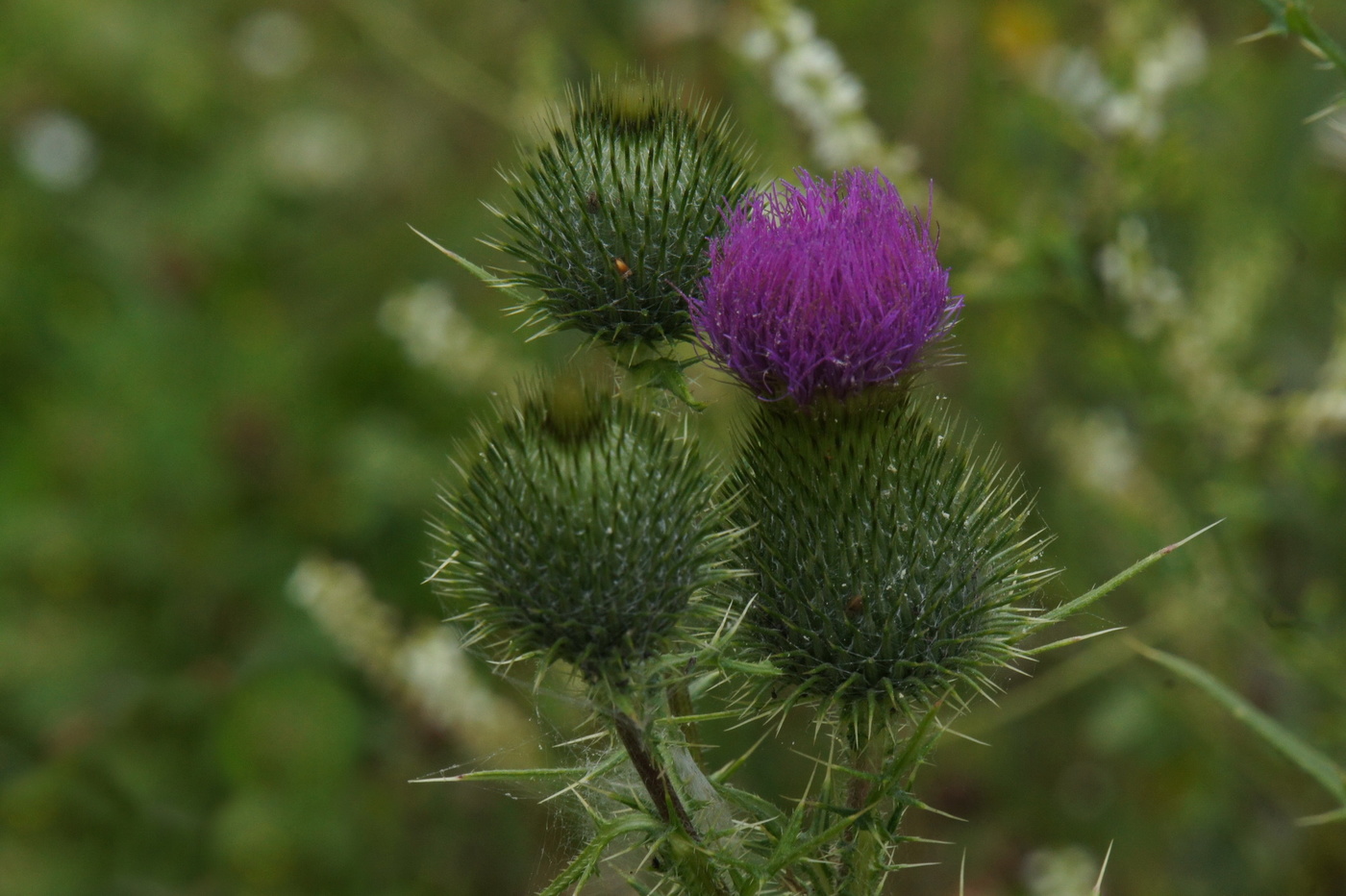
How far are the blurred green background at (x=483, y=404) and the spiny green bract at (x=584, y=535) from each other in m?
0.63

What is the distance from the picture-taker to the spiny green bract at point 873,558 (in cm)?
231

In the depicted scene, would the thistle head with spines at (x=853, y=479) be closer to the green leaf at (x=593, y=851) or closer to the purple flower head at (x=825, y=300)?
the purple flower head at (x=825, y=300)

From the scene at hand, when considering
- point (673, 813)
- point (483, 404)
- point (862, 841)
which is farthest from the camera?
point (483, 404)

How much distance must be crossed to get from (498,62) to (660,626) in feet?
18.5

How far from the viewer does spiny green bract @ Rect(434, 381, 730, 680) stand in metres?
2.22

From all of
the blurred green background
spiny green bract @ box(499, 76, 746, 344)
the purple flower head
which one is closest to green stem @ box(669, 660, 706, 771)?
the blurred green background

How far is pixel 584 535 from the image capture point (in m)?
2.27

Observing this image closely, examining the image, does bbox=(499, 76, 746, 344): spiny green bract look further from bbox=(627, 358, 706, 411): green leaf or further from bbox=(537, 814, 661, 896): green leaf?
bbox=(537, 814, 661, 896): green leaf

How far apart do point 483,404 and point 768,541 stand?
2964mm

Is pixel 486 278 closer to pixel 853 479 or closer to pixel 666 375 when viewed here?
pixel 666 375

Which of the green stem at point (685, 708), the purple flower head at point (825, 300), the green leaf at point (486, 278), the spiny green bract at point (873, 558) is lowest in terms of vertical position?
the green stem at point (685, 708)

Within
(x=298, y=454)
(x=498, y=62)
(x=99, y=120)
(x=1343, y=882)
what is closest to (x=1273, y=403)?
(x=1343, y=882)

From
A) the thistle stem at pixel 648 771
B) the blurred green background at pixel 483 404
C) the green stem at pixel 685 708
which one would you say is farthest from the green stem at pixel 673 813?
the blurred green background at pixel 483 404

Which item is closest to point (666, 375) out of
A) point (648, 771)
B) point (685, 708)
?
point (685, 708)
